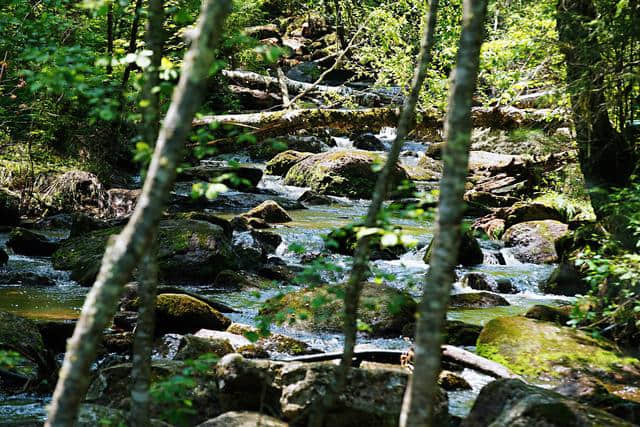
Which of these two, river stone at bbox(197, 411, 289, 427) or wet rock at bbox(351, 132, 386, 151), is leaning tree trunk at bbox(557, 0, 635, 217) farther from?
wet rock at bbox(351, 132, 386, 151)

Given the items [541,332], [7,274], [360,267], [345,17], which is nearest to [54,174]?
[7,274]

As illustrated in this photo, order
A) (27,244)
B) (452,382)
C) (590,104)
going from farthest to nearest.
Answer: (27,244), (590,104), (452,382)

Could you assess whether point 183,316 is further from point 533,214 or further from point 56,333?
point 533,214

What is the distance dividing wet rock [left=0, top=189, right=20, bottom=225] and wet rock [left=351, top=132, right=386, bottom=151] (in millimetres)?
15779

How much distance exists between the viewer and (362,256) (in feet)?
14.5

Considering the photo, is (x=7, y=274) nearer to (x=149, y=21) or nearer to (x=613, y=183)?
(x=149, y=21)

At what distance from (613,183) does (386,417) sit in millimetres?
5595

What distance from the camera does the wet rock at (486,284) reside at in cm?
1251

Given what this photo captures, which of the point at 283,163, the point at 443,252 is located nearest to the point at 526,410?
the point at 443,252

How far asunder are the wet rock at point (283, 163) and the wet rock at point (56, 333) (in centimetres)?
1670

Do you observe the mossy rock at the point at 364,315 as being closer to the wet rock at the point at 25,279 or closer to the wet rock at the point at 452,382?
the wet rock at the point at 452,382

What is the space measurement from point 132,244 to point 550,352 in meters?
6.45

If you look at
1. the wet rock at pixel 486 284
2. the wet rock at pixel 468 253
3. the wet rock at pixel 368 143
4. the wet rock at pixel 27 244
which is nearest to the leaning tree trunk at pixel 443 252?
the wet rock at pixel 486 284

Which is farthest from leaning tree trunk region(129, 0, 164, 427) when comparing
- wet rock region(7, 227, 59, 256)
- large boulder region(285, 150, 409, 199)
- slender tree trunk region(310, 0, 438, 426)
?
large boulder region(285, 150, 409, 199)
